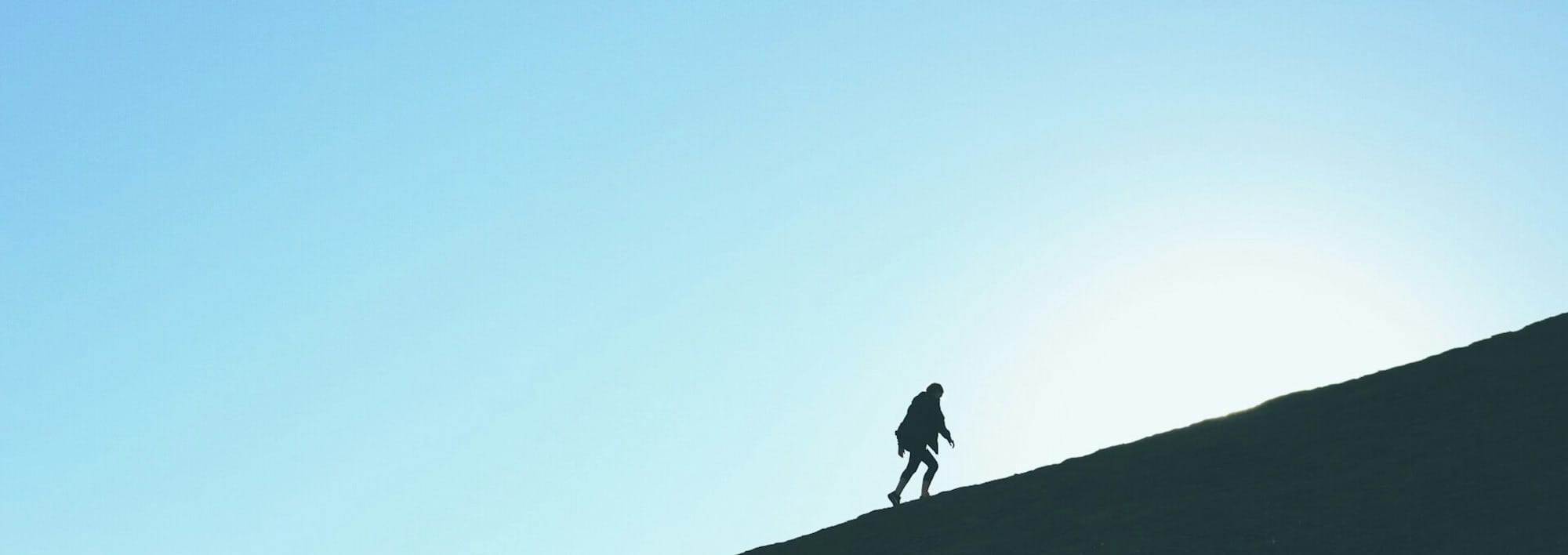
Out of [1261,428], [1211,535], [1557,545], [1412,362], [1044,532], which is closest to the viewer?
[1557,545]

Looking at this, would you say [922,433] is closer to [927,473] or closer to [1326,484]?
[927,473]

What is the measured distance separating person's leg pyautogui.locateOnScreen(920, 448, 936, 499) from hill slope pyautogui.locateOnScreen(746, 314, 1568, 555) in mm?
313

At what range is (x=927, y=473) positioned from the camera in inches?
938

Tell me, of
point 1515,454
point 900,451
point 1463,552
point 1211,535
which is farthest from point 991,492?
point 1463,552

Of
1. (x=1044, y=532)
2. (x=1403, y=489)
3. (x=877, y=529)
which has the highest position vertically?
(x=877, y=529)

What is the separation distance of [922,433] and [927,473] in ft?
2.46

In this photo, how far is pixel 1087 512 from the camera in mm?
19156

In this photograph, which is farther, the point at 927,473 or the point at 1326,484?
the point at 927,473

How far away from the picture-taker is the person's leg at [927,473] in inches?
930

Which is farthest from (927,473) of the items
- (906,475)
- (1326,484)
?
(1326,484)

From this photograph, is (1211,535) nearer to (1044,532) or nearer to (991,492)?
(1044,532)

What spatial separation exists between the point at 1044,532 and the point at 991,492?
13.2 ft

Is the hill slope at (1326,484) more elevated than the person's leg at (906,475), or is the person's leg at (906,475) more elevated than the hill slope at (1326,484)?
the person's leg at (906,475)

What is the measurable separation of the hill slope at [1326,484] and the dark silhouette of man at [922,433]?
1.58 ft
